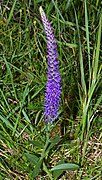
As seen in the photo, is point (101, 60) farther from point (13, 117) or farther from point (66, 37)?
point (13, 117)

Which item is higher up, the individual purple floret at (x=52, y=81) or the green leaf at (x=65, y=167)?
the individual purple floret at (x=52, y=81)

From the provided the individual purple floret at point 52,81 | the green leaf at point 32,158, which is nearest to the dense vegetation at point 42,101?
the green leaf at point 32,158

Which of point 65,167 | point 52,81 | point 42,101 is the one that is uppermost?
point 52,81

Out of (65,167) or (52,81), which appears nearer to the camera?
(52,81)

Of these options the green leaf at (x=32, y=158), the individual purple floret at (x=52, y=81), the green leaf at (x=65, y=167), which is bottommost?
the green leaf at (x=65, y=167)

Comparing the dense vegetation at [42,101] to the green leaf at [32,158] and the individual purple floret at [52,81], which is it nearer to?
the green leaf at [32,158]

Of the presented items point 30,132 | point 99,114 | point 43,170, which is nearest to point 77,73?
point 99,114

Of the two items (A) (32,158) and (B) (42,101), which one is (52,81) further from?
(B) (42,101)

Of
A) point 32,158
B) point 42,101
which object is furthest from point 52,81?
point 42,101

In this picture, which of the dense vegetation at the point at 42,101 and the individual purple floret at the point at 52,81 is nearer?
the individual purple floret at the point at 52,81
